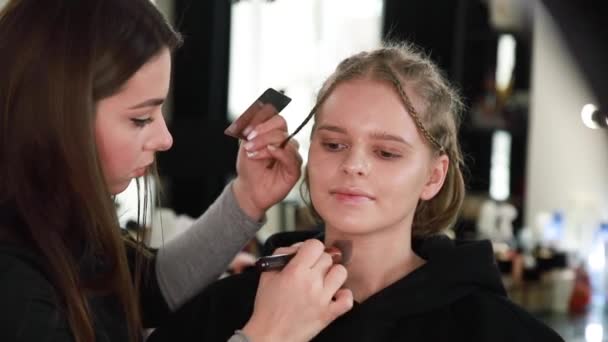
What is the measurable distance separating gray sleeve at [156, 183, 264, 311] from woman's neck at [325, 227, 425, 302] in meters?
0.19

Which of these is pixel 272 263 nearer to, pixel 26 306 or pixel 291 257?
pixel 291 257

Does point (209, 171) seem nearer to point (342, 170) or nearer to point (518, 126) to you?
point (518, 126)

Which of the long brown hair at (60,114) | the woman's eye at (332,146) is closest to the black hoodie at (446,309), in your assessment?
the woman's eye at (332,146)

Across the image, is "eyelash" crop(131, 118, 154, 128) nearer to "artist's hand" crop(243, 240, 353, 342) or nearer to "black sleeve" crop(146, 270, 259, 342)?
"artist's hand" crop(243, 240, 353, 342)

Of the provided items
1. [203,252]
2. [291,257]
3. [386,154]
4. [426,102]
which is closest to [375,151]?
[386,154]

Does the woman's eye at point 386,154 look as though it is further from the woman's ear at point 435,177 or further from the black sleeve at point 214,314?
the black sleeve at point 214,314

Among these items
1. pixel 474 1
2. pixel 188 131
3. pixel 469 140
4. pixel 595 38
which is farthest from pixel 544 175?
pixel 595 38

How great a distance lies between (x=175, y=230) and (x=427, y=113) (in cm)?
82

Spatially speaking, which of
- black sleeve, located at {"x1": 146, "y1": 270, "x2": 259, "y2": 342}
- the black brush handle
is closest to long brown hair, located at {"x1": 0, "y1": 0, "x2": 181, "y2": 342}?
the black brush handle

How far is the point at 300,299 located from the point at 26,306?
360 mm

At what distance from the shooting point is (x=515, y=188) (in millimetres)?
3334

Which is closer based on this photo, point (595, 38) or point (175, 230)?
point (595, 38)

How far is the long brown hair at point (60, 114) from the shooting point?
1.03 metres

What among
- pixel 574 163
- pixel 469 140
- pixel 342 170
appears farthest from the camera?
pixel 469 140
